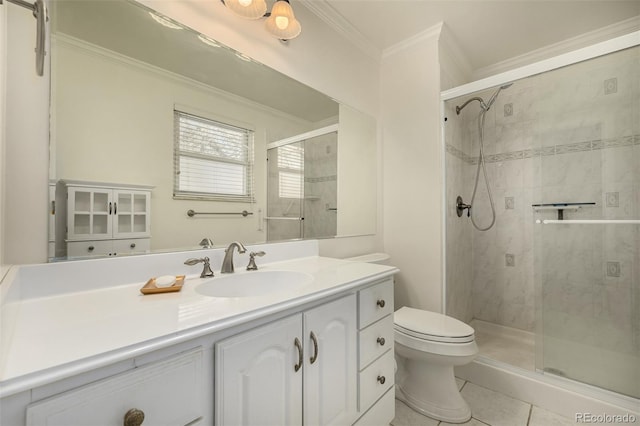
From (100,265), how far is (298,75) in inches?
53.2

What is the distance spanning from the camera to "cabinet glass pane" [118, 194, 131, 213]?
3.19 feet

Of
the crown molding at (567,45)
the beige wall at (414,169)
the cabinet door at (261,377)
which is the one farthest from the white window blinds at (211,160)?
the crown molding at (567,45)

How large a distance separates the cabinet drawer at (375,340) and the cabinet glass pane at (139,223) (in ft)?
3.03

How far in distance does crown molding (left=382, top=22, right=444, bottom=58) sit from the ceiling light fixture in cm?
110

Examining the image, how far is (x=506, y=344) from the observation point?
203cm

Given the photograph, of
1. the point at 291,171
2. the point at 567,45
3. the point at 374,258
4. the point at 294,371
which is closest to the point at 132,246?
the point at 294,371

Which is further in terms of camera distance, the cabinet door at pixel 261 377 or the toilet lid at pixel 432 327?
the toilet lid at pixel 432 327

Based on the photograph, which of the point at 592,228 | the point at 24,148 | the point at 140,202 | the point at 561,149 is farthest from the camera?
the point at 561,149

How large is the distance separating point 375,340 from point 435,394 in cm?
68

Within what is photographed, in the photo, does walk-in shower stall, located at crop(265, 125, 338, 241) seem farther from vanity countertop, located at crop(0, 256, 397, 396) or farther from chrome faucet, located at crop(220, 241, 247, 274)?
vanity countertop, located at crop(0, 256, 397, 396)

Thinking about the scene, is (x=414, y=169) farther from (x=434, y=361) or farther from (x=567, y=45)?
(x=567, y=45)

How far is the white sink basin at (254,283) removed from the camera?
3.38 ft
